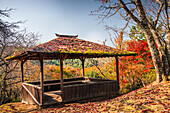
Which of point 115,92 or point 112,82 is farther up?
point 112,82

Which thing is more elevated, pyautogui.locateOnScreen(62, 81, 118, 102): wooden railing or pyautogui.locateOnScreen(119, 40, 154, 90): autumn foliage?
pyautogui.locateOnScreen(119, 40, 154, 90): autumn foliage

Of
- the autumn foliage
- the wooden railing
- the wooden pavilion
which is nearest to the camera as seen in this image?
the wooden pavilion

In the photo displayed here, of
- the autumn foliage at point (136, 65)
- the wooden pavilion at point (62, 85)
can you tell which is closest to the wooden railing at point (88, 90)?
the wooden pavilion at point (62, 85)

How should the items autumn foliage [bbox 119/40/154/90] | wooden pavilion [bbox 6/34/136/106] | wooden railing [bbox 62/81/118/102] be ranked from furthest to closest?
autumn foliage [bbox 119/40/154/90]
wooden railing [bbox 62/81/118/102]
wooden pavilion [bbox 6/34/136/106]

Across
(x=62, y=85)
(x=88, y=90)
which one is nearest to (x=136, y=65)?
(x=88, y=90)

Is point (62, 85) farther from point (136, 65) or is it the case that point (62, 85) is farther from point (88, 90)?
point (136, 65)

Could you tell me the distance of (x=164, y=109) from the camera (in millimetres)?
5160

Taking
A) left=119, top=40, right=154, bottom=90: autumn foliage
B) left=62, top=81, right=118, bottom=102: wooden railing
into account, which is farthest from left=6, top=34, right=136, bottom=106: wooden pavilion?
left=119, top=40, right=154, bottom=90: autumn foliage

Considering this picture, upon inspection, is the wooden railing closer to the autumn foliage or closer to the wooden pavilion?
the wooden pavilion

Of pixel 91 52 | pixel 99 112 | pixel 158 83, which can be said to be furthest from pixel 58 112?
pixel 158 83

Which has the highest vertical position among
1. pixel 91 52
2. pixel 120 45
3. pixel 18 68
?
pixel 120 45

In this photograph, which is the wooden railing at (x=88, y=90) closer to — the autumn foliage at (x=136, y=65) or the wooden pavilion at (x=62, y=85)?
the wooden pavilion at (x=62, y=85)

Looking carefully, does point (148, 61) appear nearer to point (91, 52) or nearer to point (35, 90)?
point (91, 52)

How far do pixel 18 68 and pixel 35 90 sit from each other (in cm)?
855
